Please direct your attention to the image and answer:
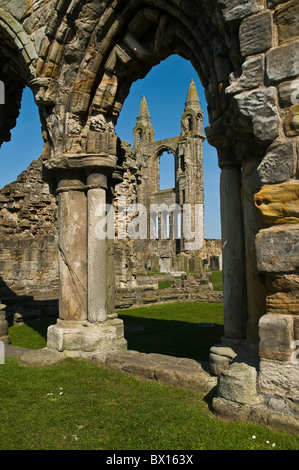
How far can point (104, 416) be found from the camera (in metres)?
3.31

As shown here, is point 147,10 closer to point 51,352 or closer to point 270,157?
point 270,157

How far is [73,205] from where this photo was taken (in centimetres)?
552

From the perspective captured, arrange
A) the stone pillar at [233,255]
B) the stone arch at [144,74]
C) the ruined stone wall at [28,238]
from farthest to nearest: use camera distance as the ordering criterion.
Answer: the ruined stone wall at [28,238]
the stone pillar at [233,255]
the stone arch at [144,74]

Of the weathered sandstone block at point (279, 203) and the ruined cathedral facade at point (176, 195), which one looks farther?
the ruined cathedral facade at point (176, 195)

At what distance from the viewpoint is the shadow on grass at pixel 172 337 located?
578cm

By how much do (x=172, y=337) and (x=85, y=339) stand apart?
2159mm

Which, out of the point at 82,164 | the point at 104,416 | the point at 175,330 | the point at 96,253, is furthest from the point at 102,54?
the point at 175,330

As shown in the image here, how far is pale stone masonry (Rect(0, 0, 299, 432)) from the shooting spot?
3.01 meters

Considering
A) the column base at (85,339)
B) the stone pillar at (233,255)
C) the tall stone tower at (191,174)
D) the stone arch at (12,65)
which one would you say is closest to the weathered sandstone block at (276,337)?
the stone pillar at (233,255)

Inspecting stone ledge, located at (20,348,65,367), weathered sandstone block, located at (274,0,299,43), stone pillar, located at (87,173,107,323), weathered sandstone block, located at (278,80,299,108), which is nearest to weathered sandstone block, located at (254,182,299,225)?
weathered sandstone block, located at (278,80,299,108)

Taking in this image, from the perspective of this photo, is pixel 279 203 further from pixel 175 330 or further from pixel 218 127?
pixel 175 330

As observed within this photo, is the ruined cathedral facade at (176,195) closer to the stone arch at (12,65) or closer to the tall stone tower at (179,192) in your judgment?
the tall stone tower at (179,192)

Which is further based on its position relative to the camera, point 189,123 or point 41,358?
point 189,123

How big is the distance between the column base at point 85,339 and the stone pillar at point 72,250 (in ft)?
0.54
